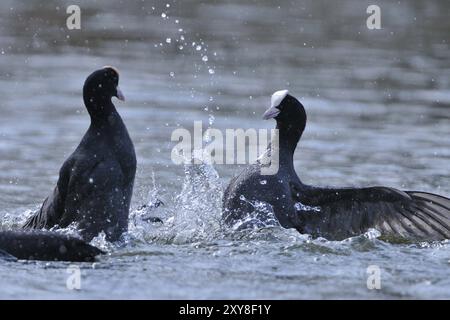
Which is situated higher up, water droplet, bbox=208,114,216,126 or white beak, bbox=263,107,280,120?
white beak, bbox=263,107,280,120

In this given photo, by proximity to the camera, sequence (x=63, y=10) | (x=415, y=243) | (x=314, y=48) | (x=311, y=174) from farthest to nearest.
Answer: (x=63, y=10) → (x=314, y=48) → (x=311, y=174) → (x=415, y=243)

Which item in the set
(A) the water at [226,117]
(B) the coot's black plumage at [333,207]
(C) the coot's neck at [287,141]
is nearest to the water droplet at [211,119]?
(A) the water at [226,117]

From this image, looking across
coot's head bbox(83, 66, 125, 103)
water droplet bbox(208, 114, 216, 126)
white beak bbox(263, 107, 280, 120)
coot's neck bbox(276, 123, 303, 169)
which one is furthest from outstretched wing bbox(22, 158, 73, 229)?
water droplet bbox(208, 114, 216, 126)

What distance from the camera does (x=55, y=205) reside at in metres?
6.68

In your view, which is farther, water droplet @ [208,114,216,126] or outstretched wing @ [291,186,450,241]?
water droplet @ [208,114,216,126]

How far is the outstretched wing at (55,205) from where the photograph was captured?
6.58 m

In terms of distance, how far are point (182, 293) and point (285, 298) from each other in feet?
1.70

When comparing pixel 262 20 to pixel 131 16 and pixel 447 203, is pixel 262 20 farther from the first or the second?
pixel 447 203

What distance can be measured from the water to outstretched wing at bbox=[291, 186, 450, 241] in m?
0.24

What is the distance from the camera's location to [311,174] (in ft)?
28.3

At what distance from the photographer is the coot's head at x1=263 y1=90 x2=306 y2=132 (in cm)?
714

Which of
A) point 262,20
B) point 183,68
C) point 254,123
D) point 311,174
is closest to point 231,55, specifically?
point 183,68

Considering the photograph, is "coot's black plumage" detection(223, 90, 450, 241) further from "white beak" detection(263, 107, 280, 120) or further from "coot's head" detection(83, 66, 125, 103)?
"coot's head" detection(83, 66, 125, 103)

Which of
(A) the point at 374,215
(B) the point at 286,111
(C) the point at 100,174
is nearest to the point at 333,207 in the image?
(A) the point at 374,215
